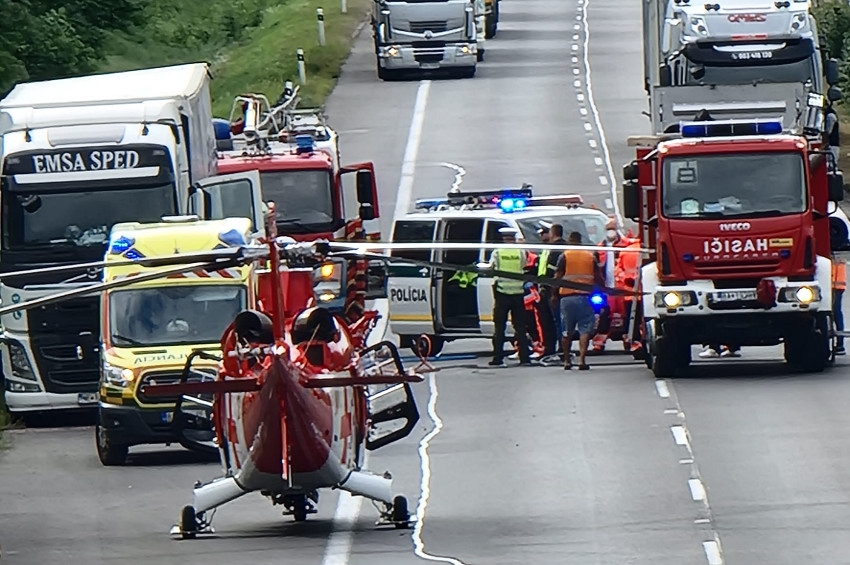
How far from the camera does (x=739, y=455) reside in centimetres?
1947

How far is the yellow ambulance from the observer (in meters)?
21.2

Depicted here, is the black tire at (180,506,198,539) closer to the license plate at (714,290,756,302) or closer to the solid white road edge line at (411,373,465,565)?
the solid white road edge line at (411,373,465,565)

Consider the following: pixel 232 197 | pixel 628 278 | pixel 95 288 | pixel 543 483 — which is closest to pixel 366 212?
pixel 232 197

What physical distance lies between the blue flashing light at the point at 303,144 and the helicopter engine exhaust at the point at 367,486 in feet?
47.7

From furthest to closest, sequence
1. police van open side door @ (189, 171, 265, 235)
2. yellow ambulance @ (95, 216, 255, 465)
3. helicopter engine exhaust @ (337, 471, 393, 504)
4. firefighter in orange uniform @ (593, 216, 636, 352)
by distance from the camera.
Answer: firefighter in orange uniform @ (593, 216, 636, 352), police van open side door @ (189, 171, 265, 235), yellow ambulance @ (95, 216, 255, 465), helicopter engine exhaust @ (337, 471, 393, 504)

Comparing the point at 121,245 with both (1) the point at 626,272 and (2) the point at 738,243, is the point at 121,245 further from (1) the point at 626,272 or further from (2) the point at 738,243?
(1) the point at 626,272

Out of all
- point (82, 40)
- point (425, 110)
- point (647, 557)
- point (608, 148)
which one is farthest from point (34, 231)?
point (425, 110)

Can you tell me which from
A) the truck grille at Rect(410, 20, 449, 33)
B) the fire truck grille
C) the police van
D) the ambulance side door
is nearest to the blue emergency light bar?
the fire truck grille

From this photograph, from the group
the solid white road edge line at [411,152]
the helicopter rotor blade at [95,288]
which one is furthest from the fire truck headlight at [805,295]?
the solid white road edge line at [411,152]

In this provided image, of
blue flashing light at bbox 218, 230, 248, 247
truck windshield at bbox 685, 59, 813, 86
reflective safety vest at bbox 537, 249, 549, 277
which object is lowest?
reflective safety vest at bbox 537, 249, 549, 277

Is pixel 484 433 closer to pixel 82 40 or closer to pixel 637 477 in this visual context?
pixel 637 477

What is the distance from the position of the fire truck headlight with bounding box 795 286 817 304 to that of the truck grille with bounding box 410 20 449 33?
28.5m

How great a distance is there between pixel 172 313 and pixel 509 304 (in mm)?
5286

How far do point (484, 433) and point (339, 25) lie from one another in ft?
139
